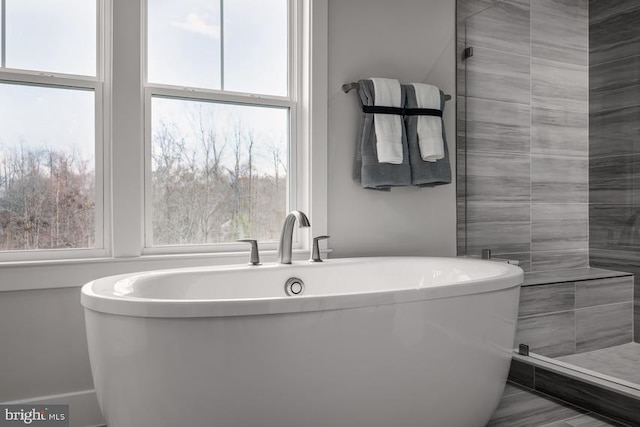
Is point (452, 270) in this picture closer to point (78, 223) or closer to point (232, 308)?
point (232, 308)

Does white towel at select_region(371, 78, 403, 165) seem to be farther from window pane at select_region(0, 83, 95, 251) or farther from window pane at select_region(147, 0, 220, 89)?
window pane at select_region(0, 83, 95, 251)

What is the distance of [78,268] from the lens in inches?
78.3

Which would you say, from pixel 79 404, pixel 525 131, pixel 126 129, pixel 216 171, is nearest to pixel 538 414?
pixel 525 131

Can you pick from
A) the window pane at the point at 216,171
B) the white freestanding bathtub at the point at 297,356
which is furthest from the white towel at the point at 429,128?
the white freestanding bathtub at the point at 297,356

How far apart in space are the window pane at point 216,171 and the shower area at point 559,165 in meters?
1.08

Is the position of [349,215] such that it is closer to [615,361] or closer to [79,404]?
[615,361]

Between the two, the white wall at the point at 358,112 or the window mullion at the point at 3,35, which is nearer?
the window mullion at the point at 3,35

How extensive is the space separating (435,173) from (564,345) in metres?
1.00

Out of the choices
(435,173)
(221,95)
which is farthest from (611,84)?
(221,95)

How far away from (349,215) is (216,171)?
2.28 feet

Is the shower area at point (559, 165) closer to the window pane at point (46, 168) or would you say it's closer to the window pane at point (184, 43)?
the window pane at point (184, 43)

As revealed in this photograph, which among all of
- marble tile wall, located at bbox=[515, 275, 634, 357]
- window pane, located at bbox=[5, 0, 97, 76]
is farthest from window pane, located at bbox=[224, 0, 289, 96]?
marble tile wall, located at bbox=[515, 275, 634, 357]

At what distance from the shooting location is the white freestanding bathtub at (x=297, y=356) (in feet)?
4.23

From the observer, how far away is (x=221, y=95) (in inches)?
93.0
